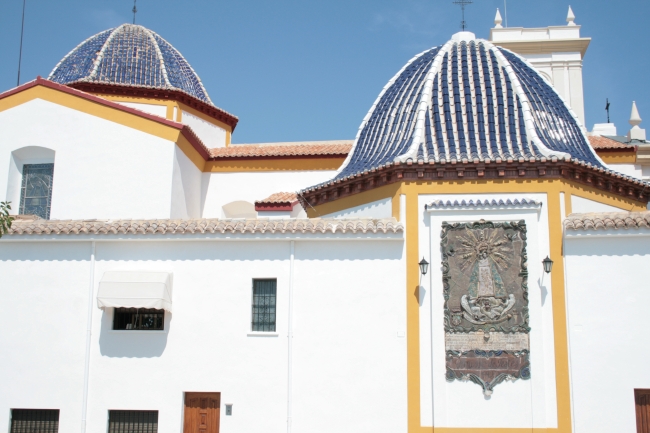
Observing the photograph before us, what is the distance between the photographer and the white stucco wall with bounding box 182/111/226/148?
22.1 metres

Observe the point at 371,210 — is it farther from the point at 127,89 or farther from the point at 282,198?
the point at 127,89

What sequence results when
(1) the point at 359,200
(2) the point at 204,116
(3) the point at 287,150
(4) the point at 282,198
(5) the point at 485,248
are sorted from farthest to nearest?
(2) the point at 204,116 → (3) the point at 287,150 → (4) the point at 282,198 → (1) the point at 359,200 → (5) the point at 485,248

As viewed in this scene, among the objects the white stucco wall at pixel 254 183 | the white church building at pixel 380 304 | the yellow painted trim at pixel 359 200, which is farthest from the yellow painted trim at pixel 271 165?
the white church building at pixel 380 304

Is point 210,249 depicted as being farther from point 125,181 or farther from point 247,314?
point 125,181

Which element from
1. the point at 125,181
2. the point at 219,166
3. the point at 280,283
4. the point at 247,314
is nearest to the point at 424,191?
the point at 280,283

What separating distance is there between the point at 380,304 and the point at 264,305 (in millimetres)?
2193

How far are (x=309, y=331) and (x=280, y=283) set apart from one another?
1054 millimetres

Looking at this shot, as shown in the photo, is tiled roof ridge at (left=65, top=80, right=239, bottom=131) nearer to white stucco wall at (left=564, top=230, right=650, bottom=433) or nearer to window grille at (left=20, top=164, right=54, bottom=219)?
window grille at (left=20, top=164, right=54, bottom=219)

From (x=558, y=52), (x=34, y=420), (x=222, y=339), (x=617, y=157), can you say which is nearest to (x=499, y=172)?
(x=222, y=339)

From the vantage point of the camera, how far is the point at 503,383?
12.2 m

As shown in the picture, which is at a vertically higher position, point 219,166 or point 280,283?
point 219,166

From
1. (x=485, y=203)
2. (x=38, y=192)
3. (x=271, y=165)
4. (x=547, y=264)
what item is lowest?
(x=547, y=264)

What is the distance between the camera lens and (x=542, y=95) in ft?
50.4

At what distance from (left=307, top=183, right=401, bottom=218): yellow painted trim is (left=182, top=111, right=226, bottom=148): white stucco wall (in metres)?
7.78
